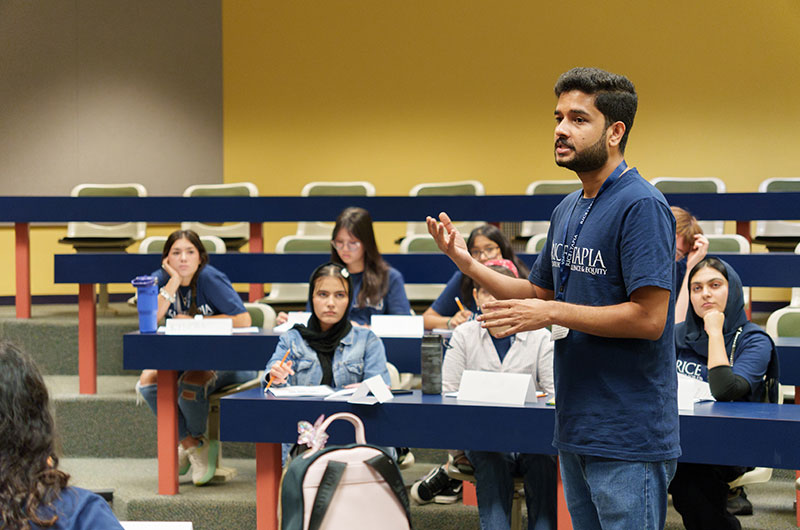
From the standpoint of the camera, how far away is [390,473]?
7.06 ft

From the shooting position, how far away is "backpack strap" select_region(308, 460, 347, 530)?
6.98ft

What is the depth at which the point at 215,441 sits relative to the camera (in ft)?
12.6

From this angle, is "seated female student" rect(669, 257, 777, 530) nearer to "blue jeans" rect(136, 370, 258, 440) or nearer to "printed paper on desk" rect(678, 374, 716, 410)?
"printed paper on desk" rect(678, 374, 716, 410)

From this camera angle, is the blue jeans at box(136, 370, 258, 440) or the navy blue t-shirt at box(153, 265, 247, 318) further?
the navy blue t-shirt at box(153, 265, 247, 318)

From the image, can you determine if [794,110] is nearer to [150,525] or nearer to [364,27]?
[364,27]

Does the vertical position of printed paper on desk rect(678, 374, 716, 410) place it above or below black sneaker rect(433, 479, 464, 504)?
above

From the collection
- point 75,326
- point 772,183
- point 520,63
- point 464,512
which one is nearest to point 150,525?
point 464,512

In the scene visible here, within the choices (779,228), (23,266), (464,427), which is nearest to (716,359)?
(464,427)

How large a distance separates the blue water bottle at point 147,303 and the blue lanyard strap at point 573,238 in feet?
7.73

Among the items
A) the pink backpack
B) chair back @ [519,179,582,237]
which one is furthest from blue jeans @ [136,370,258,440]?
chair back @ [519,179,582,237]

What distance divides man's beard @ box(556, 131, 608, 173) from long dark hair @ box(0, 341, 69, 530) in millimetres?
977

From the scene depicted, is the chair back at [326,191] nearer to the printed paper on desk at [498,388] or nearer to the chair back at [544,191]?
the chair back at [544,191]

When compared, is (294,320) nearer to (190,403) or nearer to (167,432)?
(190,403)

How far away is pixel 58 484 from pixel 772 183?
228 inches
